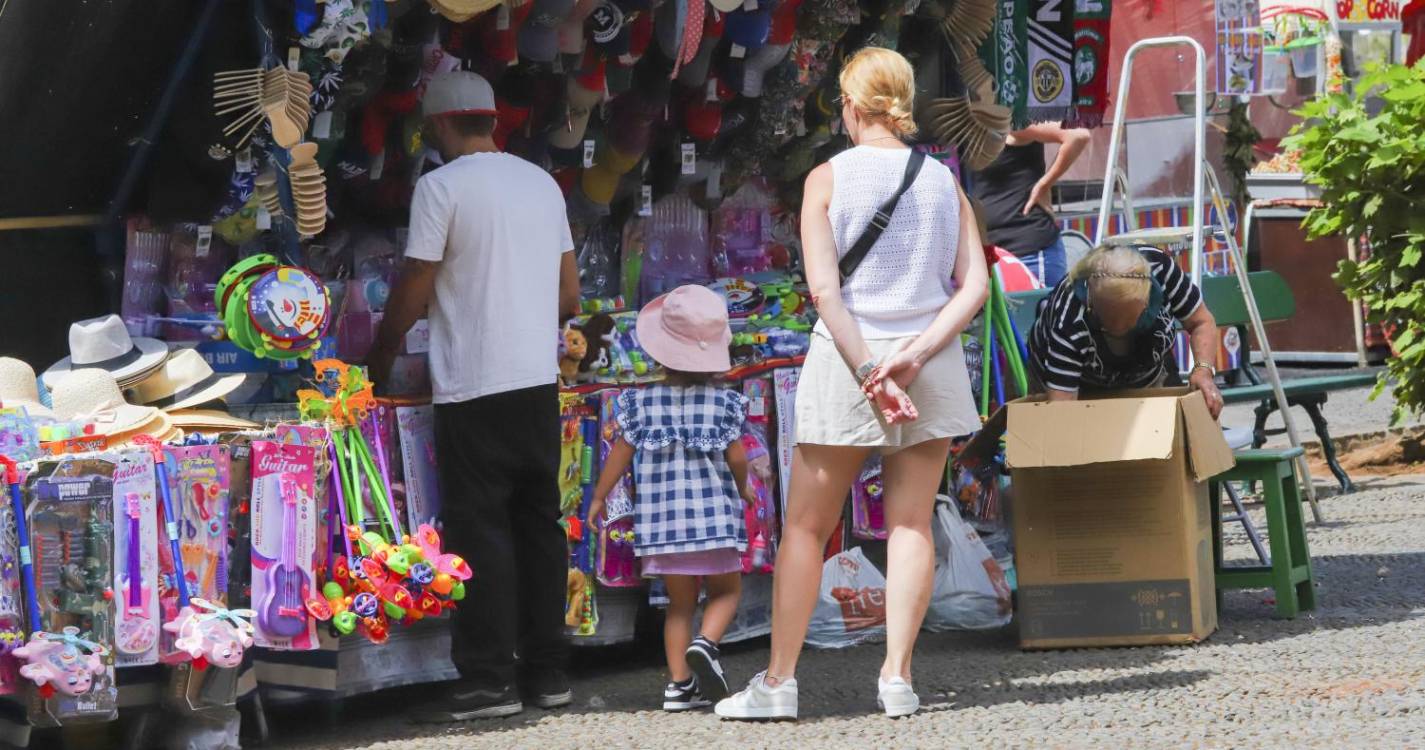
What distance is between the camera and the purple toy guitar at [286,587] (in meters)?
4.72

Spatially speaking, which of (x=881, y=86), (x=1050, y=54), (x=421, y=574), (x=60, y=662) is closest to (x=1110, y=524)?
(x=881, y=86)

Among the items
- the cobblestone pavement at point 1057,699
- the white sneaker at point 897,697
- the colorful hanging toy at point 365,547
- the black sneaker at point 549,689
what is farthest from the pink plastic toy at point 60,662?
the white sneaker at point 897,697

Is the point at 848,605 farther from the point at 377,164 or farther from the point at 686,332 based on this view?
the point at 377,164

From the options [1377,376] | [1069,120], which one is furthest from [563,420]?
[1377,376]

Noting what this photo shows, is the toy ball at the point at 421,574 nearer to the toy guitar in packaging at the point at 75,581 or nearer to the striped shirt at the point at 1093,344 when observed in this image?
the toy guitar in packaging at the point at 75,581

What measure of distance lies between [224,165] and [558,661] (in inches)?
61.7

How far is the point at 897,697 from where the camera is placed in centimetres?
494

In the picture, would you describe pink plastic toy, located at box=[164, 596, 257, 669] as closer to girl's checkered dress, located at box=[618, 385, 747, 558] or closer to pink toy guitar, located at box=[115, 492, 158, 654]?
pink toy guitar, located at box=[115, 492, 158, 654]

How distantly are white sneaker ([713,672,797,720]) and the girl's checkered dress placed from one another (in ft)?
1.59

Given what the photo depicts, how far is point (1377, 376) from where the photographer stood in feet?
31.6

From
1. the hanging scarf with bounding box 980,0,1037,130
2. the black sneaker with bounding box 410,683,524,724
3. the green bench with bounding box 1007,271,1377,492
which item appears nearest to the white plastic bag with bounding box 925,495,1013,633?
the black sneaker with bounding box 410,683,524,724

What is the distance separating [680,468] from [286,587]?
1.15 meters

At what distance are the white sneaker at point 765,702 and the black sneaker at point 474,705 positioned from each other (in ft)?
1.93

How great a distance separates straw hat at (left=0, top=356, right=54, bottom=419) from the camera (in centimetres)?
471
